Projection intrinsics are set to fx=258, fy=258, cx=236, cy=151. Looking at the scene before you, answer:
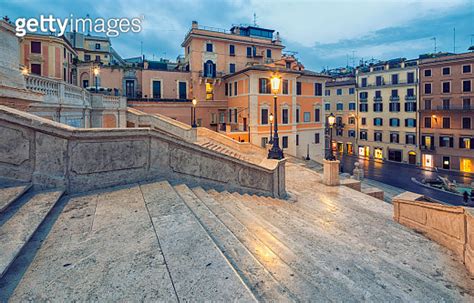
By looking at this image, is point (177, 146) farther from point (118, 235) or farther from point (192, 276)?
point (192, 276)

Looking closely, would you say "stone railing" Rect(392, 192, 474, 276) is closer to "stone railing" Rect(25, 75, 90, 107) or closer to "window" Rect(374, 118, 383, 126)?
"stone railing" Rect(25, 75, 90, 107)

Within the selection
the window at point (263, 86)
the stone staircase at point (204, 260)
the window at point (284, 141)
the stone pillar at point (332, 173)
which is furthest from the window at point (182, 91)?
the stone staircase at point (204, 260)

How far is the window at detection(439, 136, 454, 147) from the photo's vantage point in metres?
35.7

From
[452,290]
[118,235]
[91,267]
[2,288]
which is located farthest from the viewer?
[452,290]

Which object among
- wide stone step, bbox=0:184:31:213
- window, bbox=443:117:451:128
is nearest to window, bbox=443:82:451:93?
window, bbox=443:117:451:128

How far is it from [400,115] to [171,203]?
4671 cm

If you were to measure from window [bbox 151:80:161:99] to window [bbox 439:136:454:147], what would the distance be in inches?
1546

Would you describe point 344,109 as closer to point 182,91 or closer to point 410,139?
point 410,139

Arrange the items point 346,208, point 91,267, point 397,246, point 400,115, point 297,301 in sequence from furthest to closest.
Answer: point 400,115
point 346,208
point 397,246
point 91,267
point 297,301

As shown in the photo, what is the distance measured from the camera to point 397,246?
6133 mm

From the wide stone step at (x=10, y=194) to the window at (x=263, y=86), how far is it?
999 inches

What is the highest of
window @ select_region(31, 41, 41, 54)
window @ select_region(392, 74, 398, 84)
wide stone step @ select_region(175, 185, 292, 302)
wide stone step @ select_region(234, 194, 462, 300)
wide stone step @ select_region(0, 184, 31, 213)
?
window @ select_region(31, 41, 41, 54)

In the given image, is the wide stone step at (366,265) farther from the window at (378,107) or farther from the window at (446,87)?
the window at (378,107)

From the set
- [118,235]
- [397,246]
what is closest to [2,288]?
[118,235]
